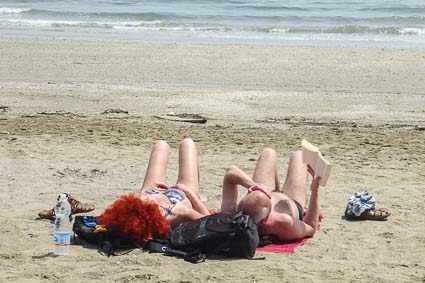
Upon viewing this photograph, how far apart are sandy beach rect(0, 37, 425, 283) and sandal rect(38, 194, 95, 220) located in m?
0.09

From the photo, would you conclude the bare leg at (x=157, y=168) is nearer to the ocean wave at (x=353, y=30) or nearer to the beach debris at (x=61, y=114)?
the beach debris at (x=61, y=114)

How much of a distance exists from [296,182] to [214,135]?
3792 mm

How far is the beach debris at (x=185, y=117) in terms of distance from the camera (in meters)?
12.5

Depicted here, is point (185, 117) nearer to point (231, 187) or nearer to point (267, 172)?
point (267, 172)

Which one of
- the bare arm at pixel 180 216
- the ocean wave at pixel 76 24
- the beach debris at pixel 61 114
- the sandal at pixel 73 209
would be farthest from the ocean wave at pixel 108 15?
the bare arm at pixel 180 216

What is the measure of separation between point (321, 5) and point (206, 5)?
15.2 feet

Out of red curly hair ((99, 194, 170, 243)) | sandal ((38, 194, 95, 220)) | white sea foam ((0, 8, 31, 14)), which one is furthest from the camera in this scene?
white sea foam ((0, 8, 31, 14))

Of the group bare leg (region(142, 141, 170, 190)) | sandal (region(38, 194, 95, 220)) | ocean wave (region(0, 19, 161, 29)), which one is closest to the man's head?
bare leg (region(142, 141, 170, 190))

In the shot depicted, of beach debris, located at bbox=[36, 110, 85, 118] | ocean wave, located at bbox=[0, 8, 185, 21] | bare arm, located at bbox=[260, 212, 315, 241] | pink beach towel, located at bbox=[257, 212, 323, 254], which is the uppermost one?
bare arm, located at bbox=[260, 212, 315, 241]

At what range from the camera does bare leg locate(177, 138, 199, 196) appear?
7.74 m

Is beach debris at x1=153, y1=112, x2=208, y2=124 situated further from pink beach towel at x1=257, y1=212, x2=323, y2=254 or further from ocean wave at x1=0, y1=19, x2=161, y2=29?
ocean wave at x1=0, y1=19, x2=161, y2=29

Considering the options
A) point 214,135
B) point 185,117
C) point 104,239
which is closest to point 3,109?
point 185,117

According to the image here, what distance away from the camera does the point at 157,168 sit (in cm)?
785

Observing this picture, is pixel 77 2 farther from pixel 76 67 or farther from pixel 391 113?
pixel 391 113
